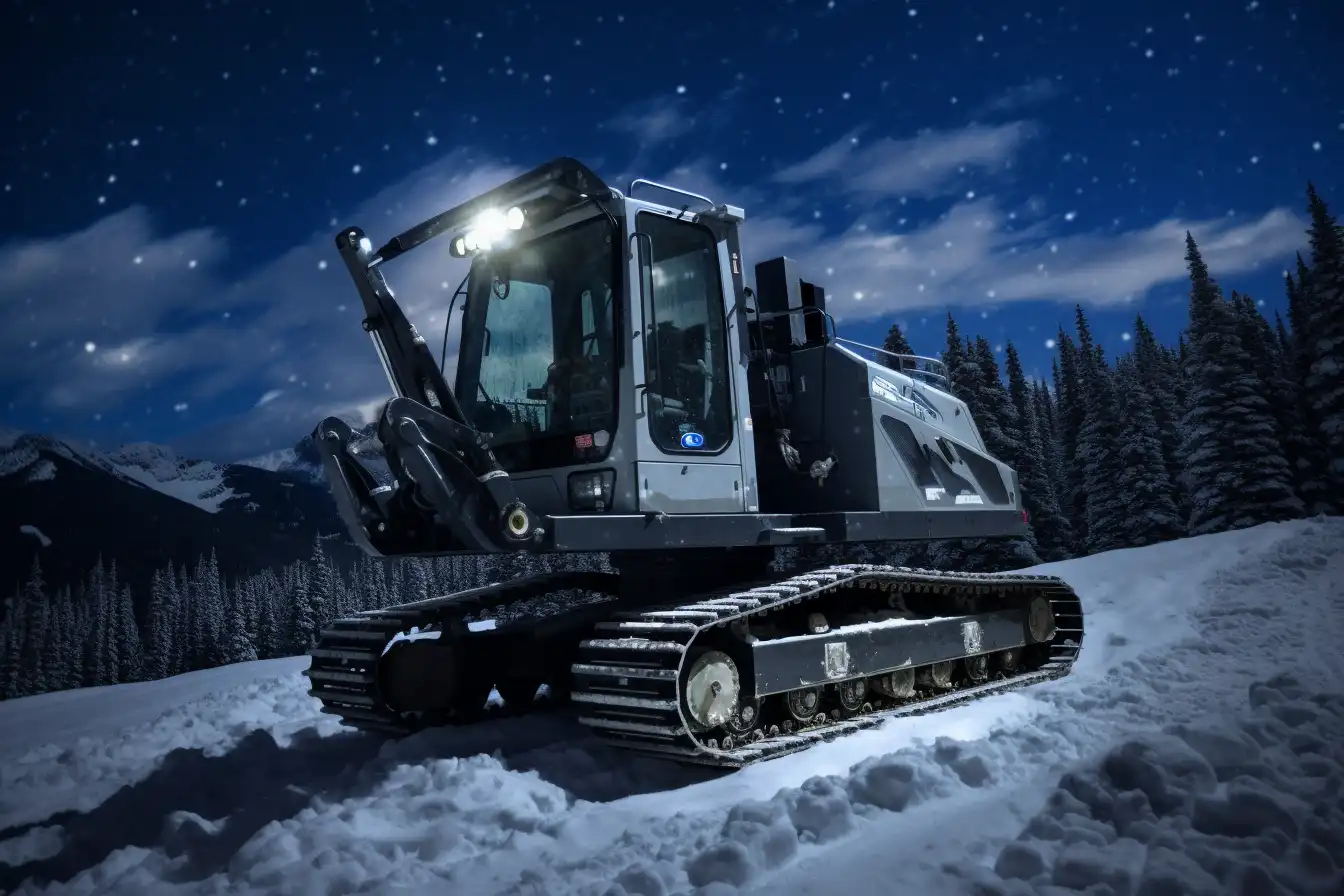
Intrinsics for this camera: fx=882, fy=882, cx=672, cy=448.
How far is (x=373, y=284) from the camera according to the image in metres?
6.14

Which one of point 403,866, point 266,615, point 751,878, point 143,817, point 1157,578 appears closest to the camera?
point 751,878

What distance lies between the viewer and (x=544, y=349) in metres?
6.60

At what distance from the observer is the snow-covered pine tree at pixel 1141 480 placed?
114 ft

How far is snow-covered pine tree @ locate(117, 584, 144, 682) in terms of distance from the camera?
70.4 metres

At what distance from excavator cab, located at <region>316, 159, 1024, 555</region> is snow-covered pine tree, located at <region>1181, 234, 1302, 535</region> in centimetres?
2659

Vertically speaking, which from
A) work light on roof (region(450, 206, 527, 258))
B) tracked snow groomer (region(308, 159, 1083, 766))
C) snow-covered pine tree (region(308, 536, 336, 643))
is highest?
work light on roof (region(450, 206, 527, 258))

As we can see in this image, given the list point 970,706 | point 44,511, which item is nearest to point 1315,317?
point 970,706

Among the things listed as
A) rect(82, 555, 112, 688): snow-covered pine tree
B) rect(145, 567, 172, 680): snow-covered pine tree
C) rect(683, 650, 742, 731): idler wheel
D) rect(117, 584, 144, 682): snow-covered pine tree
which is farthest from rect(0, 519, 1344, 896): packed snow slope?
rect(117, 584, 144, 682): snow-covered pine tree

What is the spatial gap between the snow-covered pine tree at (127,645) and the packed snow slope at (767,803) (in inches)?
2924

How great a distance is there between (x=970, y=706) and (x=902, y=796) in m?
3.02

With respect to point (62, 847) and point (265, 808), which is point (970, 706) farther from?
point (62, 847)

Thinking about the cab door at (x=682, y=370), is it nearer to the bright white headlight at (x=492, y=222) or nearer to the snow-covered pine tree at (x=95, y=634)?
the bright white headlight at (x=492, y=222)

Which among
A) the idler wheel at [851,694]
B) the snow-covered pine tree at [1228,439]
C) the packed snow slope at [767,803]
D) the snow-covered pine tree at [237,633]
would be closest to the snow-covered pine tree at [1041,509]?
the snow-covered pine tree at [1228,439]

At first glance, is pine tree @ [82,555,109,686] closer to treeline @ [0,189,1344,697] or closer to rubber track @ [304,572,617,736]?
treeline @ [0,189,1344,697]
